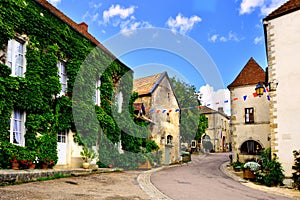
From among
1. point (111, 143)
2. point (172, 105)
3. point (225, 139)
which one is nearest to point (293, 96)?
point (111, 143)

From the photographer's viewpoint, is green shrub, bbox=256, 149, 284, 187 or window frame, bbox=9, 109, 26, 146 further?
green shrub, bbox=256, 149, 284, 187

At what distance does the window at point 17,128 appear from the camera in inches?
416

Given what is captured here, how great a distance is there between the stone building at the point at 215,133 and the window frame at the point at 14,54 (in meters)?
35.9

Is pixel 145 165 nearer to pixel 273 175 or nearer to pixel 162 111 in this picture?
pixel 162 111

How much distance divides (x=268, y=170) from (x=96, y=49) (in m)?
10.7

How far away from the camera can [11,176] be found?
27.0ft

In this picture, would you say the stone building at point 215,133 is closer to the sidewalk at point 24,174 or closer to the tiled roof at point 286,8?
the tiled roof at point 286,8

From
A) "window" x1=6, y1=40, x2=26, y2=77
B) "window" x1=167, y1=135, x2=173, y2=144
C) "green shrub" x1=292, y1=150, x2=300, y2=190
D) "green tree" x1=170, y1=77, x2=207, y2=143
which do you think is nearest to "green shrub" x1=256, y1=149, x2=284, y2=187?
"green shrub" x1=292, y1=150, x2=300, y2=190

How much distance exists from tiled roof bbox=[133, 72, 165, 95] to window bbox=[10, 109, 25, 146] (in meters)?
12.0

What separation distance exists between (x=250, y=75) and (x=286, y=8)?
8.61 metres

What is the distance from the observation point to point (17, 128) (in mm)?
10828

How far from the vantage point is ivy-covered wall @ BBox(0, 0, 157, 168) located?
33.4ft

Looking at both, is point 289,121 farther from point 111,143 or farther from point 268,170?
point 111,143

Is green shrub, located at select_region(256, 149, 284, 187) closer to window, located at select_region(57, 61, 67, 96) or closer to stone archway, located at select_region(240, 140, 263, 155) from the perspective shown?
stone archway, located at select_region(240, 140, 263, 155)
